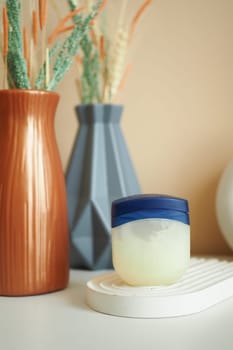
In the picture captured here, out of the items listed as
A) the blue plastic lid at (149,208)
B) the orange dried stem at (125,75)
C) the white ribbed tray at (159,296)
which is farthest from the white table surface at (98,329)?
the orange dried stem at (125,75)

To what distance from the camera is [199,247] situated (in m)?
1.05

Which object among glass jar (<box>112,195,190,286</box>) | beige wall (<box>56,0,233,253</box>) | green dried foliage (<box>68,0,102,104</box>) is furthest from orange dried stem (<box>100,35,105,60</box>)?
glass jar (<box>112,195,190,286</box>)

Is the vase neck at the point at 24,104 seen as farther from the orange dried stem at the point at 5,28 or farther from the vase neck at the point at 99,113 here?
the vase neck at the point at 99,113

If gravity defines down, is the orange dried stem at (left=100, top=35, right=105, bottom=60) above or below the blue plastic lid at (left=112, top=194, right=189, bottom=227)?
above

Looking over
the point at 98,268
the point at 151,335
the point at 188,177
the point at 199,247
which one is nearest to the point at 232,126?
the point at 188,177

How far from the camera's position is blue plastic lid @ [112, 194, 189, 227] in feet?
2.24

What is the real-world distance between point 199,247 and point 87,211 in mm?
233

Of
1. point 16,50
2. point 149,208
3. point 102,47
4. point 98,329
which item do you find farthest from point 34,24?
point 98,329

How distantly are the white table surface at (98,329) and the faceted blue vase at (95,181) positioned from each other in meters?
0.21

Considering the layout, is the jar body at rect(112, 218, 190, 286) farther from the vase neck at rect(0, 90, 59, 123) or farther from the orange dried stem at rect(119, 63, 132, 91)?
the orange dried stem at rect(119, 63, 132, 91)

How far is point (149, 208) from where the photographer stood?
0.68 metres

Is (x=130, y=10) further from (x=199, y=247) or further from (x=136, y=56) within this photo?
(x=199, y=247)

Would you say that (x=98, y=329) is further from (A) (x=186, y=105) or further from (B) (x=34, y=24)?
(A) (x=186, y=105)

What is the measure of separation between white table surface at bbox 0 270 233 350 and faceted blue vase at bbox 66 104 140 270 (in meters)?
0.21
